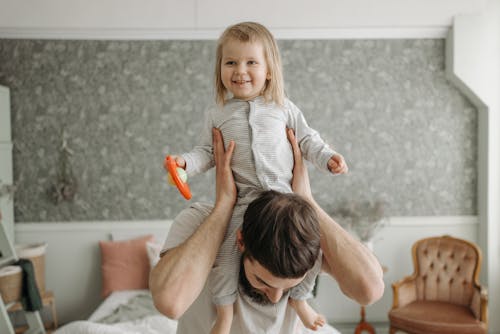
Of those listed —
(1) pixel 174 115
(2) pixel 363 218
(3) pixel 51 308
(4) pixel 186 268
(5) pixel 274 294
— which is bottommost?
(3) pixel 51 308

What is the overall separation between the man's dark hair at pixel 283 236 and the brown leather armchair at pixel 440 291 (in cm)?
291

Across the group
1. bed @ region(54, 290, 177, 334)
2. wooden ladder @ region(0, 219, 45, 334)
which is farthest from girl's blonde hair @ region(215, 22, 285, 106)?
wooden ladder @ region(0, 219, 45, 334)

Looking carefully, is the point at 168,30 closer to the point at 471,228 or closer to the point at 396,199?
the point at 396,199

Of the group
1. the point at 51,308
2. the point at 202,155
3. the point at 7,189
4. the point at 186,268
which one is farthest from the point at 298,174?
the point at 51,308

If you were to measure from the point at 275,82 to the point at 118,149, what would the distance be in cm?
303

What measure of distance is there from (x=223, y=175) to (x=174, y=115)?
3.02 meters

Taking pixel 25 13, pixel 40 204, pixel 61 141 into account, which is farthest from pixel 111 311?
pixel 25 13

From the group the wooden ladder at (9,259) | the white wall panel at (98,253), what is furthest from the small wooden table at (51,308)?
the wooden ladder at (9,259)

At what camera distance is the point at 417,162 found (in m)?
4.31

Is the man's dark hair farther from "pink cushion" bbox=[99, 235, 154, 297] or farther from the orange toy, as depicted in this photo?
"pink cushion" bbox=[99, 235, 154, 297]

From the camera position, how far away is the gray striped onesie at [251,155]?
1222mm

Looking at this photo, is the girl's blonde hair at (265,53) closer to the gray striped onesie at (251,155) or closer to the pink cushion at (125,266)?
the gray striped onesie at (251,155)

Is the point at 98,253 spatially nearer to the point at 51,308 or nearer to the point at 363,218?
the point at 51,308

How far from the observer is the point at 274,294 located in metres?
1.16
